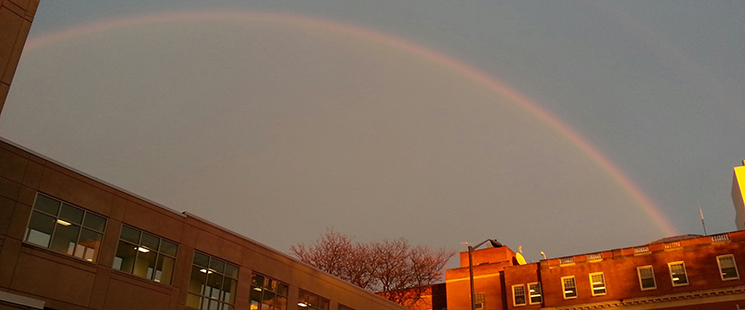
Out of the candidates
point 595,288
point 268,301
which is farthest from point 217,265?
point 595,288

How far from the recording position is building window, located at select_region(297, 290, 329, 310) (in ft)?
132

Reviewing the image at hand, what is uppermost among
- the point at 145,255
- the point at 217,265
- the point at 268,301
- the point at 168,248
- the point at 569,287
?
the point at 569,287

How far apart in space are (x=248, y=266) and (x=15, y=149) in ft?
48.8

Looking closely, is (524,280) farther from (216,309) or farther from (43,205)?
(43,205)

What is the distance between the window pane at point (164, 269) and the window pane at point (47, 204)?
19.6 feet

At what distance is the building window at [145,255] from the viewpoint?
28.6 m

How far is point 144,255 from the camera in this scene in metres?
29.6

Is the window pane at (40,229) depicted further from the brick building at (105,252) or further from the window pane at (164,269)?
the window pane at (164,269)

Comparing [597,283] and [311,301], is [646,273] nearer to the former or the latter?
[597,283]

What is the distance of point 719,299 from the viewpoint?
2185 inches

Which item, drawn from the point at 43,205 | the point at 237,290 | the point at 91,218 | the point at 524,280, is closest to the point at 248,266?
the point at 237,290

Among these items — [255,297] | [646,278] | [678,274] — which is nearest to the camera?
[255,297]

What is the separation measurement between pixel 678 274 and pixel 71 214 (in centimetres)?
5310

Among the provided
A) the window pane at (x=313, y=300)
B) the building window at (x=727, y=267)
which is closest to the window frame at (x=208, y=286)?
the window pane at (x=313, y=300)
